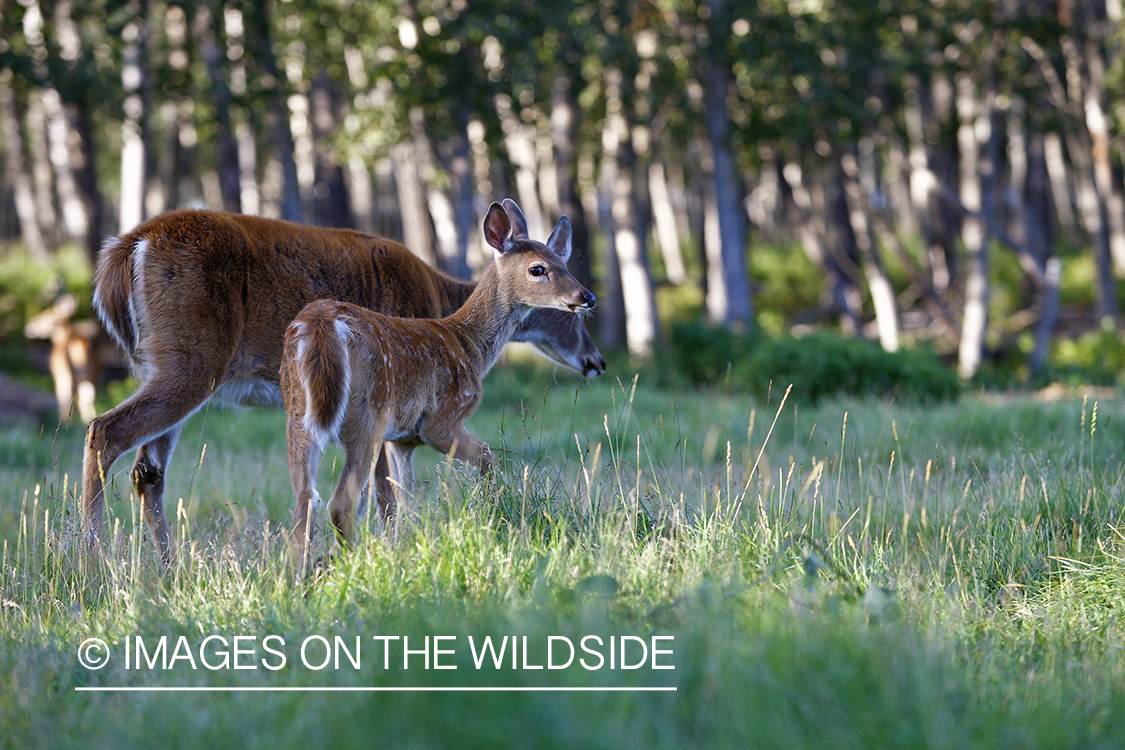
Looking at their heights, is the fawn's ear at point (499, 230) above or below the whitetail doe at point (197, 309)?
above

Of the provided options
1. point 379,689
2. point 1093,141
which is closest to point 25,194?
point 1093,141

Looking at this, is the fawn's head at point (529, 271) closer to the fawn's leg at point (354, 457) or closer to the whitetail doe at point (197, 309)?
the whitetail doe at point (197, 309)

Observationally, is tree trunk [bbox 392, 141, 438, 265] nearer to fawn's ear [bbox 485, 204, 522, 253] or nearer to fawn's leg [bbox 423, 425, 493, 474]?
fawn's ear [bbox 485, 204, 522, 253]

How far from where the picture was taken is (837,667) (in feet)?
9.52

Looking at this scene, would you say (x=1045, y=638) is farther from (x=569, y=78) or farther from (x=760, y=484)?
(x=569, y=78)

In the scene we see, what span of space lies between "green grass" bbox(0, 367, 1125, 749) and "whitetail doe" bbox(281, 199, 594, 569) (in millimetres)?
347

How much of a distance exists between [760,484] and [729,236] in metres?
11.9

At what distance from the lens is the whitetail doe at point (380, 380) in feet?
14.4

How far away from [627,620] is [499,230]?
332 cm

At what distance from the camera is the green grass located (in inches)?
107

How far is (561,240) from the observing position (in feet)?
22.0

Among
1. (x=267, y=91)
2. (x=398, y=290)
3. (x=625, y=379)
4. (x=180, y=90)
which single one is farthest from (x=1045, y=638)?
(x=180, y=90)

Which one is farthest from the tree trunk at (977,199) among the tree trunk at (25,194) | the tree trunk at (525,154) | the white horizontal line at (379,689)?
the tree trunk at (25,194)

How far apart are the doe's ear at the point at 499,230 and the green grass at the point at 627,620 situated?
1.60 meters
